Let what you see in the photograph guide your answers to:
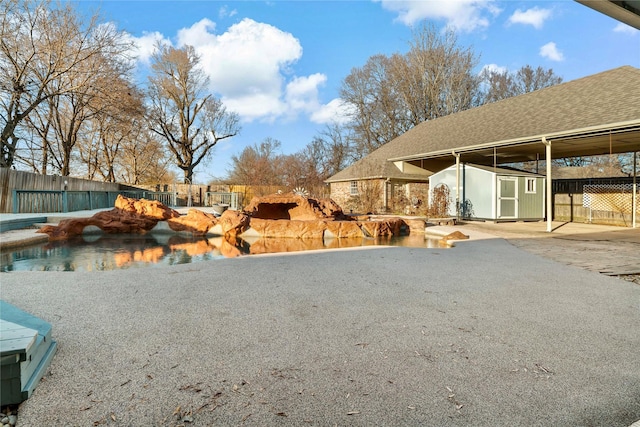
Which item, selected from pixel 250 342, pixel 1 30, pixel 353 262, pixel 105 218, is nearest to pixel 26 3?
pixel 1 30

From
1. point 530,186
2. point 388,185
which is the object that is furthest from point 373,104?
point 530,186

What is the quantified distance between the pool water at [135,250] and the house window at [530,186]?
262 inches

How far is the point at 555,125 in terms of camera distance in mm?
10477

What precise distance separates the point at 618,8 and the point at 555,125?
8982 millimetres

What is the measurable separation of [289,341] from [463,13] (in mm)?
13710

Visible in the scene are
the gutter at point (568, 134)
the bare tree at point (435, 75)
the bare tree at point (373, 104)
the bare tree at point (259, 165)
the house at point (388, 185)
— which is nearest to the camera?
the gutter at point (568, 134)

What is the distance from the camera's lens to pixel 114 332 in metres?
2.56

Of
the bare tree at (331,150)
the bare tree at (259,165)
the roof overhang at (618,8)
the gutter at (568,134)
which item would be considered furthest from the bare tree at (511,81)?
the roof overhang at (618,8)

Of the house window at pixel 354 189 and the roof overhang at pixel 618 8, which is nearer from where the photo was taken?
the roof overhang at pixel 618 8

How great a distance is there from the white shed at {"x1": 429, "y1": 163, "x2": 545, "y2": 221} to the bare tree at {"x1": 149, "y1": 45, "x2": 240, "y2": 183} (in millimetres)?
17017

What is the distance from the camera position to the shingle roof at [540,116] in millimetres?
9719

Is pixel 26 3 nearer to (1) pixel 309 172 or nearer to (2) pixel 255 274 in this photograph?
(2) pixel 255 274

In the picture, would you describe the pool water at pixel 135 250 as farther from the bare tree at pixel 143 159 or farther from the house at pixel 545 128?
the bare tree at pixel 143 159

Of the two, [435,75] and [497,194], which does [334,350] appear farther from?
[435,75]
